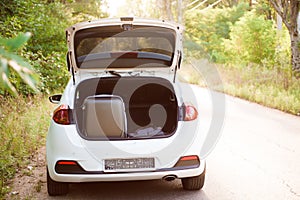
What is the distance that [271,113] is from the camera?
13.1 metres

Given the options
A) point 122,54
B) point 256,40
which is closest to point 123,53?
point 122,54

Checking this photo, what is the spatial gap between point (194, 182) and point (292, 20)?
13.5 metres

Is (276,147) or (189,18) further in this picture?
(189,18)

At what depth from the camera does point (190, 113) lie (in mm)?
5367

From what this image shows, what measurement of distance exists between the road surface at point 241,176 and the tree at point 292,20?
851 centimetres

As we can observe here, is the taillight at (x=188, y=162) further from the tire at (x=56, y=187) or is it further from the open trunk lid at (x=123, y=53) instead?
the open trunk lid at (x=123, y=53)

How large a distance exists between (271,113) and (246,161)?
249 inches

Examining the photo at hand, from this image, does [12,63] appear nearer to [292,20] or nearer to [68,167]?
[68,167]

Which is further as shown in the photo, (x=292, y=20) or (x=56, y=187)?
(x=292, y=20)

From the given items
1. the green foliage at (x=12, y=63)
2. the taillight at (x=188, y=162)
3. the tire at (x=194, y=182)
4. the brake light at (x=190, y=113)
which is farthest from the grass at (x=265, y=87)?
the green foliage at (x=12, y=63)

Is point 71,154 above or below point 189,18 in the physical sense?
above

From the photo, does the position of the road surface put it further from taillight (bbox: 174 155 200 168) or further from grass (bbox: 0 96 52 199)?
grass (bbox: 0 96 52 199)

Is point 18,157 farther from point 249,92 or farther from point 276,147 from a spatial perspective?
point 249,92

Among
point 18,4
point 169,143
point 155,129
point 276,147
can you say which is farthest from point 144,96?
point 18,4
